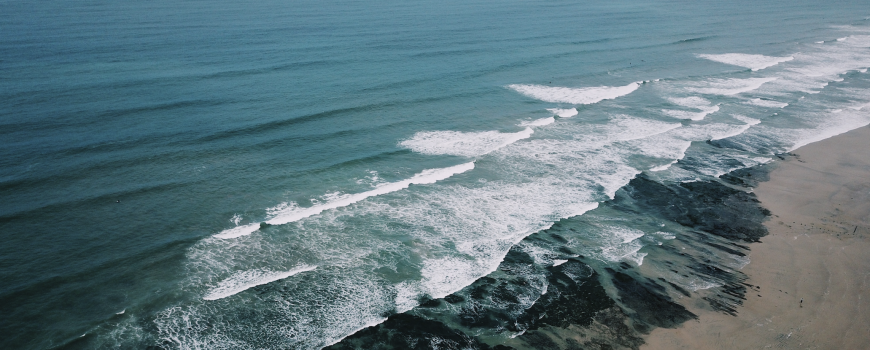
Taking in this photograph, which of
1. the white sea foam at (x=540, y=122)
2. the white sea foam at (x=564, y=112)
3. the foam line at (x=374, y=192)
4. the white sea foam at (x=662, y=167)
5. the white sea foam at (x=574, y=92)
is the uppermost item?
the white sea foam at (x=574, y=92)

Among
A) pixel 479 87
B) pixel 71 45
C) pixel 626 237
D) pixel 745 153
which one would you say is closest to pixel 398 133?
pixel 479 87

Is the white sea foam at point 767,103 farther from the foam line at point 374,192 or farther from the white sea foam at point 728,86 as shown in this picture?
the foam line at point 374,192

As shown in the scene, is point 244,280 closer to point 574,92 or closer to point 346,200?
point 346,200

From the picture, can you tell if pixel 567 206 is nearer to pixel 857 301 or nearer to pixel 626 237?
pixel 626 237

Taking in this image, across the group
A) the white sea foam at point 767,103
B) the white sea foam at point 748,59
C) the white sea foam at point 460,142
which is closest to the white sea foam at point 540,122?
the white sea foam at point 460,142

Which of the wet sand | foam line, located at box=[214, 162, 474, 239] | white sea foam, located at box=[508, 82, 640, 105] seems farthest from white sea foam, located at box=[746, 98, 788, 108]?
foam line, located at box=[214, 162, 474, 239]

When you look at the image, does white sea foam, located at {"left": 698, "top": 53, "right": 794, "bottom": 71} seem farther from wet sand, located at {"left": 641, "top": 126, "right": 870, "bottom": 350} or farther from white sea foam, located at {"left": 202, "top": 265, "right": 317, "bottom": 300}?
white sea foam, located at {"left": 202, "top": 265, "right": 317, "bottom": 300}
